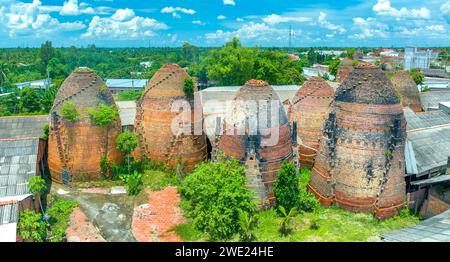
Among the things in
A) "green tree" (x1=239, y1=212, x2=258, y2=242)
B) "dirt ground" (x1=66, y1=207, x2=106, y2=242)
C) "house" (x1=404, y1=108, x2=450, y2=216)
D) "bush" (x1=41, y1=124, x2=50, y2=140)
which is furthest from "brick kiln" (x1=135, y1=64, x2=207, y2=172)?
"house" (x1=404, y1=108, x2=450, y2=216)

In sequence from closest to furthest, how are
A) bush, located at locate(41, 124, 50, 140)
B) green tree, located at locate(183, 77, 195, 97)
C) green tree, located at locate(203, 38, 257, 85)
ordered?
green tree, located at locate(183, 77, 195, 97) → bush, located at locate(41, 124, 50, 140) → green tree, located at locate(203, 38, 257, 85)

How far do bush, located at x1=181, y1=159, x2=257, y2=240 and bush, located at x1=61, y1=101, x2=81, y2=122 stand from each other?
10274 millimetres

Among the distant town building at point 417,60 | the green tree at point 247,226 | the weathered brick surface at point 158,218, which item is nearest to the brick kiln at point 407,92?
the green tree at point 247,226

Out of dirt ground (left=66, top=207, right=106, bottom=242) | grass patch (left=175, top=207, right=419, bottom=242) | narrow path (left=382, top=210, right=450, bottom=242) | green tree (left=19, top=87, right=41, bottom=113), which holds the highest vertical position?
green tree (left=19, top=87, right=41, bottom=113)

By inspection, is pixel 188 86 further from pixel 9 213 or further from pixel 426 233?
pixel 426 233

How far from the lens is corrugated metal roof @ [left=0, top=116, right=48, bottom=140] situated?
25858mm

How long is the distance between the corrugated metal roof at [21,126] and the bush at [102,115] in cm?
547

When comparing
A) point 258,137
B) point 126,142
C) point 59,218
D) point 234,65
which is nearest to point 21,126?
point 126,142

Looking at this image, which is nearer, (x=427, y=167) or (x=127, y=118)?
(x=427, y=167)

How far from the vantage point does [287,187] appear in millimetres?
18766

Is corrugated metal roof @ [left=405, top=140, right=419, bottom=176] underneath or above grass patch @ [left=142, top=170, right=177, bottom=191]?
above

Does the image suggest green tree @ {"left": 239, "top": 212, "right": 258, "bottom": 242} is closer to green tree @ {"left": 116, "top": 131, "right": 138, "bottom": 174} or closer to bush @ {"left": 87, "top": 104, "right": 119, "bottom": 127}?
green tree @ {"left": 116, "top": 131, "right": 138, "bottom": 174}

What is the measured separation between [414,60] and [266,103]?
8447 centimetres

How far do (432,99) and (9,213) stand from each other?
41.8m
